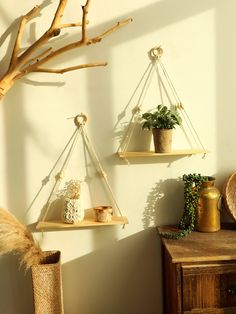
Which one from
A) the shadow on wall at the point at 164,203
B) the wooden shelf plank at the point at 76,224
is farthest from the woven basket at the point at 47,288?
the shadow on wall at the point at 164,203

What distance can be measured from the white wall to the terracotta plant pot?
150mm

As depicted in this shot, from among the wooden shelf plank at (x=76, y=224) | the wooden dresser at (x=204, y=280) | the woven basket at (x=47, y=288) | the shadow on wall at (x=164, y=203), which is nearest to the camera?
the wooden dresser at (x=204, y=280)

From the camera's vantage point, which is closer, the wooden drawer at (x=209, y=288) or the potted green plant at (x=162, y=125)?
the wooden drawer at (x=209, y=288)

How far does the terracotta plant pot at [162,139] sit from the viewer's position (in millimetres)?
1951

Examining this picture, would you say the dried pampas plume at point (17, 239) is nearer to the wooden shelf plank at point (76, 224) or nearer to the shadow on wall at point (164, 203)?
the wooden shelf plank at point (76, 224)

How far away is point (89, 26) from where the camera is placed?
204 centimetres

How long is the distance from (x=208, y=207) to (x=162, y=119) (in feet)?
1.68

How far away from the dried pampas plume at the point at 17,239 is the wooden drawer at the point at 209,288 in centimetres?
76

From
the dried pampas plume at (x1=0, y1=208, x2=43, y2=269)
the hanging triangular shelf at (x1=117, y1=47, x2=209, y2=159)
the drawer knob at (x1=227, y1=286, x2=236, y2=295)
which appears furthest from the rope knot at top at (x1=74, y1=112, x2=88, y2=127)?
the drawer knob at (x1=227, y1=286, x2=236, y2=295)

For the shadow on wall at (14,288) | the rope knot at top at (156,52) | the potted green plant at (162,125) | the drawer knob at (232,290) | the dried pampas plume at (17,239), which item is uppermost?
the rope knot at top at (156,52)

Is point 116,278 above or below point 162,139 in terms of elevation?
below

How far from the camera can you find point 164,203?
2125 millimetres

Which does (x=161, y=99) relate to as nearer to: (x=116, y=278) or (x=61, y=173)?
(x=61, y=173)

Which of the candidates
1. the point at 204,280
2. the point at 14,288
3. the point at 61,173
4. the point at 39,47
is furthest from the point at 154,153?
the point at 14,288
